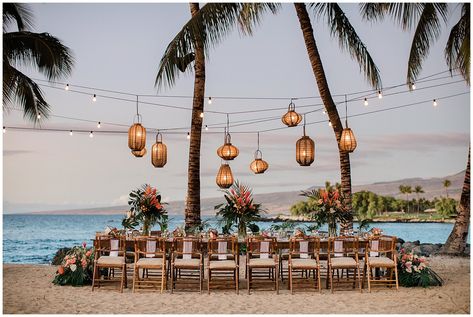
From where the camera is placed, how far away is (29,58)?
10500mm

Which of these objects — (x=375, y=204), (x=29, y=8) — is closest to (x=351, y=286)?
(x=29, y=8)

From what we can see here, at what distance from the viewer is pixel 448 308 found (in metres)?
6.77

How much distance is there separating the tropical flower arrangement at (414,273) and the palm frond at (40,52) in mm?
6465

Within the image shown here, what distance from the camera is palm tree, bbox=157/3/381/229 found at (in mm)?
9227

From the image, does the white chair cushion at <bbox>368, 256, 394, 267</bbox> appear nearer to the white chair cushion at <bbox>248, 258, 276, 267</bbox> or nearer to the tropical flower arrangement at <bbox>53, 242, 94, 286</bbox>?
the white chair cushion at <bbox>248, 258, 276, 267</bbox>

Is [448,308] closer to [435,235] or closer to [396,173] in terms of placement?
[396,173]

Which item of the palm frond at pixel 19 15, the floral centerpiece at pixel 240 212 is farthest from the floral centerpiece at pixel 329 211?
the palm frond at pixel 19 15

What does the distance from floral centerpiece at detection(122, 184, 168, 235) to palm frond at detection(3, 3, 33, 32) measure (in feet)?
Result: 15.5

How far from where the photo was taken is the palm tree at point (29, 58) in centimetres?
970

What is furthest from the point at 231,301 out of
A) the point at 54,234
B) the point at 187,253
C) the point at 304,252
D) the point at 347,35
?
the point at 54,234

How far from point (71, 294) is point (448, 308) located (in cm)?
465

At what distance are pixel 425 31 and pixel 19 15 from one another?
7759 millimetres

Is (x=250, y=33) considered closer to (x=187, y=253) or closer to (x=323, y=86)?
(x=323, y=86)

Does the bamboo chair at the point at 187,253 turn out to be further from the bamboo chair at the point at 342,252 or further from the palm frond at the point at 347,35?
the palm frond at the point at 347,35
